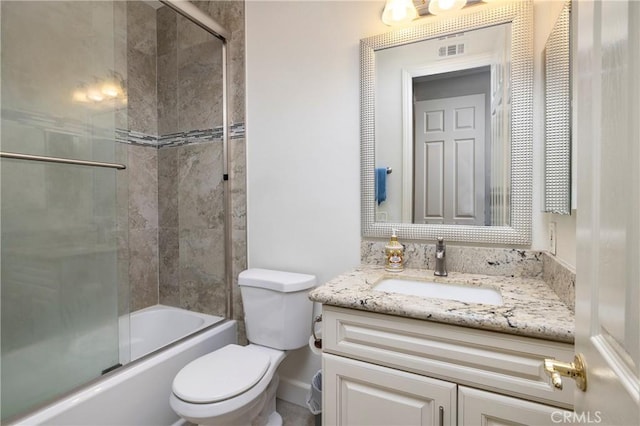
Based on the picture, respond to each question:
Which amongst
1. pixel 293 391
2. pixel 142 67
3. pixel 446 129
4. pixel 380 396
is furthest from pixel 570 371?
pixel 142 67

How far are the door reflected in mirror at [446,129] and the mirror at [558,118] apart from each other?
15cm

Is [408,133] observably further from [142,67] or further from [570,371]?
[142,67]

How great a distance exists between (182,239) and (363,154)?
1.47 metres

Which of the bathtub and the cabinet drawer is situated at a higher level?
the cabinet drawer

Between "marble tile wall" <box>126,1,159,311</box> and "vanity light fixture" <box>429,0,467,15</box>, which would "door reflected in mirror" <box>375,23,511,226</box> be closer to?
"vanity light fixture" <box>429,0,467,15</box>

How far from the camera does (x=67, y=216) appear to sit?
4.44 ft

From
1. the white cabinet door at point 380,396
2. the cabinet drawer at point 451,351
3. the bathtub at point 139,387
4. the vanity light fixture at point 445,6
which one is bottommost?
the bathtub at point 139,387

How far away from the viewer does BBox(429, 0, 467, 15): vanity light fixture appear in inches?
54.0

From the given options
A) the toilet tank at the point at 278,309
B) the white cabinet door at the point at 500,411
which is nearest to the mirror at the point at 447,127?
the toilet tank at the point at 278,309

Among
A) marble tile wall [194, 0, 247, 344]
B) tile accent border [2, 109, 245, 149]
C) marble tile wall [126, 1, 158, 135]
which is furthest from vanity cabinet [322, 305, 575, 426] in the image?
marble tile wall [126, 1, 158, 135]

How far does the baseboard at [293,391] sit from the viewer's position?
179 cm

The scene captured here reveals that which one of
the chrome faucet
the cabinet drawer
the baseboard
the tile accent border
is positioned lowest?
the baseboard

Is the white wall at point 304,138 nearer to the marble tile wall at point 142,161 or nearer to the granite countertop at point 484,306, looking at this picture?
the granite countertop at point 484,306

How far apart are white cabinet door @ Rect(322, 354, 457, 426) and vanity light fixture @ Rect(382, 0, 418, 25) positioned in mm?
1485
